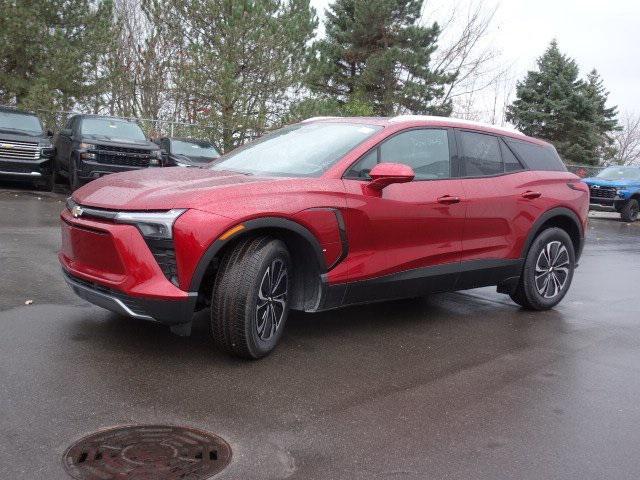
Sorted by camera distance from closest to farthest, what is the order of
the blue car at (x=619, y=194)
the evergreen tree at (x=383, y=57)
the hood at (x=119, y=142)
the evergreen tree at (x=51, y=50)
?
the hood at (x=119, y=142), the evergreen tree at (x=51, y=50), the blue car at (x=619, y=194), the evergreen tree at (x=383, y=57)

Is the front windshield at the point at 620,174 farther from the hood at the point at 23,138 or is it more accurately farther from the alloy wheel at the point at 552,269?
the hood at the point at 23,138

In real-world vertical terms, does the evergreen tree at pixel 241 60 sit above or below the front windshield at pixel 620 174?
above

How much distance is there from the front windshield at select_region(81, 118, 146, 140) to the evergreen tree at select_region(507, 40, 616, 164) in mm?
26103

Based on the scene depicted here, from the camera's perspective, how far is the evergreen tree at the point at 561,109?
36.0 meters

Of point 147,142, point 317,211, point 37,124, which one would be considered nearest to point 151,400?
point 317,211

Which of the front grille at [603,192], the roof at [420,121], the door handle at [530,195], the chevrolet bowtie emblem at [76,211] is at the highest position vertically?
the roof at [420,121]

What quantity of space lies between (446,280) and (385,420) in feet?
6.87

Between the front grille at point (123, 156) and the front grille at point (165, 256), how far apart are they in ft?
36.7

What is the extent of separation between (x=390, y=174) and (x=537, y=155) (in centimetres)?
244

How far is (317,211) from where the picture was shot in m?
4.55

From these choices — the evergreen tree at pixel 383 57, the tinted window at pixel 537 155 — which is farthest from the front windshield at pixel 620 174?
the tinted window at pixel 537 155

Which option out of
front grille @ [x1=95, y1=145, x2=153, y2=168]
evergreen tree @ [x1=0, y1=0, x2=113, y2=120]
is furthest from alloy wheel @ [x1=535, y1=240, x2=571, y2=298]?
A: evergreen tree @ [x1=0, y1=0, x2=113, y2=120]

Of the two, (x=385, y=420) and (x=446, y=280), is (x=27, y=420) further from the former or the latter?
(x=446, y=280)

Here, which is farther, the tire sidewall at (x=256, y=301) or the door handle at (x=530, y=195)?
the door handle at (x=530, y=195)
